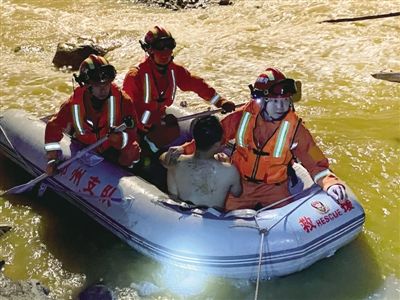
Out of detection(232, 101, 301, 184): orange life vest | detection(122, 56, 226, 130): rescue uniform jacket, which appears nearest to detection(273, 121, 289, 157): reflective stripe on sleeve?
detection(232, 101, 301, 184): orange life vest

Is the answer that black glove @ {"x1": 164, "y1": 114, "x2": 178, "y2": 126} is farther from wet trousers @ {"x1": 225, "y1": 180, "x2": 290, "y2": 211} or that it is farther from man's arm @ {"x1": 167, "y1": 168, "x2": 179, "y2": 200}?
wet trousers @ {"x1": 225, "y1": 180, "x2": 290, "y2": 211}

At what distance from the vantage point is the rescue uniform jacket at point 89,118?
5.54 metres

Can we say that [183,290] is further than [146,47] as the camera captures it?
No

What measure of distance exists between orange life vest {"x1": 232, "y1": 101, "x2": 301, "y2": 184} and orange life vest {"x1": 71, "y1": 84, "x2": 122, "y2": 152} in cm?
127

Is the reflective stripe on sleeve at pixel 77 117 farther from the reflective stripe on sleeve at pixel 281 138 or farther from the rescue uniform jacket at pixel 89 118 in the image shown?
the reflective stripe on sleeve at pixel 281 138

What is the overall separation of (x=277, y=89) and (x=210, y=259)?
1.41 metres

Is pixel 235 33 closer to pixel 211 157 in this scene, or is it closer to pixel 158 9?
pixel 158 9

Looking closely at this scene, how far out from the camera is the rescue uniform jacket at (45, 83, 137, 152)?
18.2 ft

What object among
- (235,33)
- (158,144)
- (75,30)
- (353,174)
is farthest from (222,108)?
(75,30)

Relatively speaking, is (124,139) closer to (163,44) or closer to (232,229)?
(163,44)

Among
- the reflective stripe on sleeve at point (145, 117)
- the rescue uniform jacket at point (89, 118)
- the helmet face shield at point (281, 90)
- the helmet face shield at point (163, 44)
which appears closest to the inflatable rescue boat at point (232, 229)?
the rescue uniform jacket at point (89, 118)

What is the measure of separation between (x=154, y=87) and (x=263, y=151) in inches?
68.9

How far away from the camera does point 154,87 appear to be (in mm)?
6203

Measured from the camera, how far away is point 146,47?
19.8 feet
